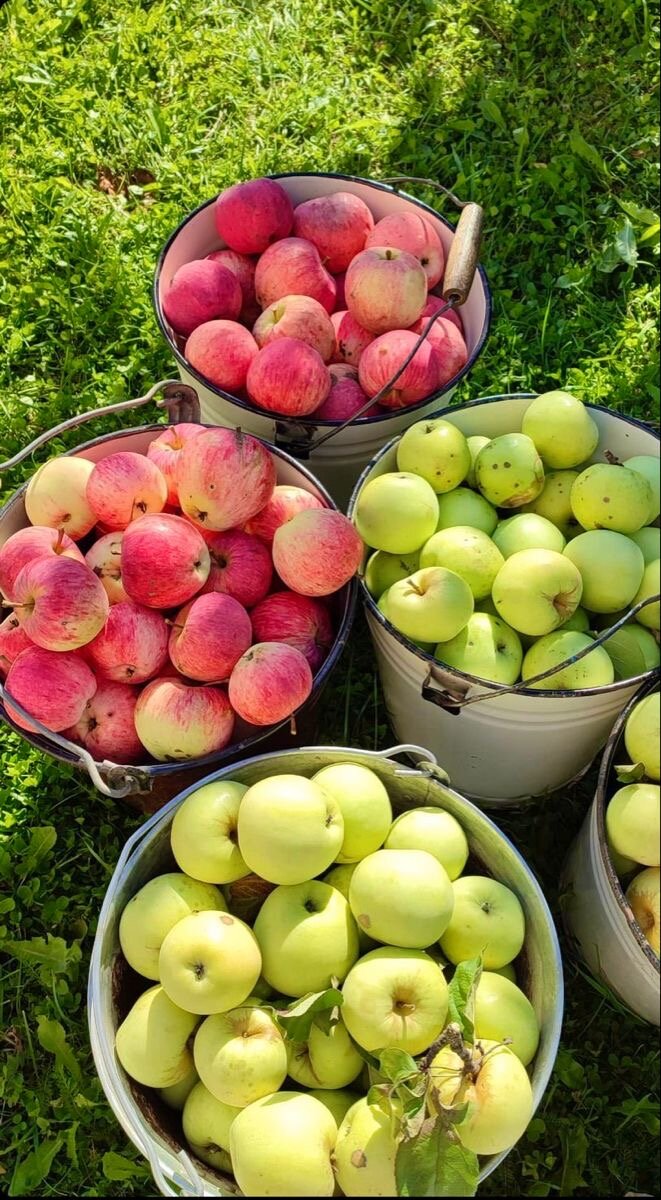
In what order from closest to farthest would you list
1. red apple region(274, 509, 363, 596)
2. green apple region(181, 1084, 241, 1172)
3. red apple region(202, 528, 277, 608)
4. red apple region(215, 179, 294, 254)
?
green apple region(181, 1084, 241, 1172), red apple region(274, 509, 363, 596), red apple region(202, 528, 277, 608), red apple region(215, 179, 294, 254)

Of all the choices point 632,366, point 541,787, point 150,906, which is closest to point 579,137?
point 632,366

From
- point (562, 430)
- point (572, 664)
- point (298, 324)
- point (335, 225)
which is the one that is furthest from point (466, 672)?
point (335, 225)

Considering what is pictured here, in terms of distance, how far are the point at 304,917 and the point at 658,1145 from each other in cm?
102

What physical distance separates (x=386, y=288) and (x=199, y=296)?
491mm

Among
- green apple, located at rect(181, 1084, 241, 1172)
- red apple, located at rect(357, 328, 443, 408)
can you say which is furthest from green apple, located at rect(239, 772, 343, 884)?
red apple, located at rect(357, 328, 443, 408)

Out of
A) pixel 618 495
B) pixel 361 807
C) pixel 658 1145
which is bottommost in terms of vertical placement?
pixel 658 1145

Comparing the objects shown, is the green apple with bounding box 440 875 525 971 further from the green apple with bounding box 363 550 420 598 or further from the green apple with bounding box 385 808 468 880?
the green apple with bounding box 363 550 420 598

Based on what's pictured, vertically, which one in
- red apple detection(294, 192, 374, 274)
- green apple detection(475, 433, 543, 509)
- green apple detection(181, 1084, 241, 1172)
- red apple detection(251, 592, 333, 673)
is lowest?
green apple detection(181, 1084, 241, 1172)

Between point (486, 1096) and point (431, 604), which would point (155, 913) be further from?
point (431, 604)

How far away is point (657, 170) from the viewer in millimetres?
3436

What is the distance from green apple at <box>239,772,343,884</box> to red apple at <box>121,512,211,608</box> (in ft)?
1.51

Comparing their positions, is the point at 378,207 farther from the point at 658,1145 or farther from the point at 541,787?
the point at 658,1145

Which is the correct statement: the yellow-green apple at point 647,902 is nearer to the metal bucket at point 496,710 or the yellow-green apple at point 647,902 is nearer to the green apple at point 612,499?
the metal bucket at point 496,710

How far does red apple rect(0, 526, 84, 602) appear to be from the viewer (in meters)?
1.86
